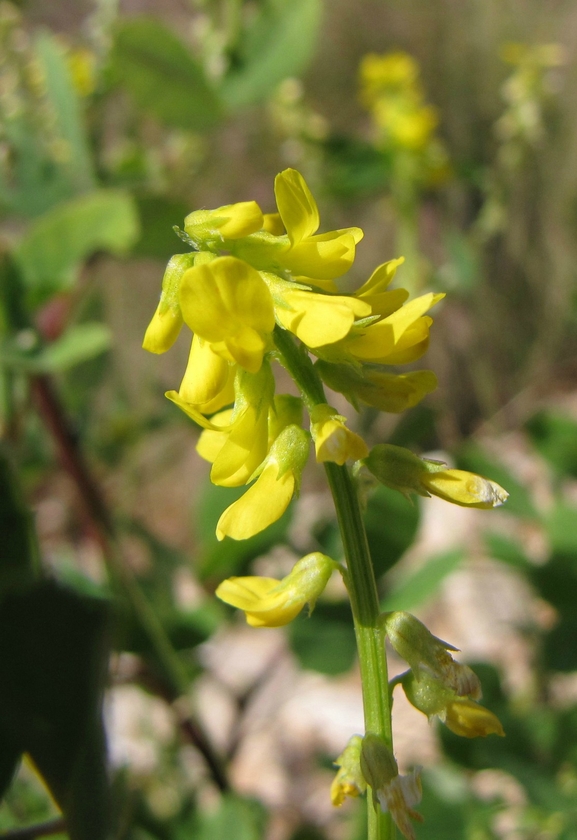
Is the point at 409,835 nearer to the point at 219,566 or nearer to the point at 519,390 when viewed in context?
the point at 219,566

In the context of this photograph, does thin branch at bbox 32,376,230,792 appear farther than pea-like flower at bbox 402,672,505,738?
Yes

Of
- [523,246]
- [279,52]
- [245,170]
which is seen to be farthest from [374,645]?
[523,246]

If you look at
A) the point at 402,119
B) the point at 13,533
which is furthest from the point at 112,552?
the point at 402,119

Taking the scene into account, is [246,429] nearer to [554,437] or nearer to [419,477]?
[419,477]

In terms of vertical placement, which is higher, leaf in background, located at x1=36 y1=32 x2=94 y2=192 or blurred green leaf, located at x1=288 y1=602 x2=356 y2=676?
leaf in background, located at x1=36 y1=32 x2=94 y2=192

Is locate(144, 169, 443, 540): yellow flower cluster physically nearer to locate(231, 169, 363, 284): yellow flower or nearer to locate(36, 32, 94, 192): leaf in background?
locate(231, 169, 363, 284): yellow flower

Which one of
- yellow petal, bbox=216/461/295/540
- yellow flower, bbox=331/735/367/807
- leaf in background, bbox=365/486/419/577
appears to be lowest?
leaf in background, bbox=365/486/419/577

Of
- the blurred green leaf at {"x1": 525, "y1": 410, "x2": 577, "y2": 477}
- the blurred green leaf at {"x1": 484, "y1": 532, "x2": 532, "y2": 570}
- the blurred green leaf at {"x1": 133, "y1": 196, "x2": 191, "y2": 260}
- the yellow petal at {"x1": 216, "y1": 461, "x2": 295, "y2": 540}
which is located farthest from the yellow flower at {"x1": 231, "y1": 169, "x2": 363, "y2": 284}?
the blurred green leaf at {"x1": 525, "y1": 410, "x2": 577, "y2": 477}
